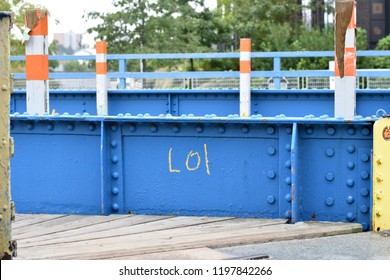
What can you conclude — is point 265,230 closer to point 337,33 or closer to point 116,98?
point 337,33

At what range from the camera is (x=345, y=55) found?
1039cm

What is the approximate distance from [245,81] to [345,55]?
112 inches

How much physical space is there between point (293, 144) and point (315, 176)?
0.36m

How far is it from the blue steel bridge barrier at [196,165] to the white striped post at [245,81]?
18.1 feet

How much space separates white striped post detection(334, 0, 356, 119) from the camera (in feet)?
34.0

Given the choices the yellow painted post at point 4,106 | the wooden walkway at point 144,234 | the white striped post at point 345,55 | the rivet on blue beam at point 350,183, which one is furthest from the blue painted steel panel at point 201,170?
the white striped post at point 345,55

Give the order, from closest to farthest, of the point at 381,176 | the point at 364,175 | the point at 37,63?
1. the point at 381,176
2. the point at 364,175
3. the point at 37,63

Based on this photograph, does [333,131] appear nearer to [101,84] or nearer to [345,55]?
[345,55]

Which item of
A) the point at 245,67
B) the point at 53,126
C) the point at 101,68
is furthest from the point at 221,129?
the point at 101,68

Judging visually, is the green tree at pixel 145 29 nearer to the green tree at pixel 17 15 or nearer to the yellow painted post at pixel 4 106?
the green tree at pixel 17 15

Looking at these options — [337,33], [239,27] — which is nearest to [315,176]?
[337,33]

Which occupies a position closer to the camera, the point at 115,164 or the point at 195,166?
the point at 195,166

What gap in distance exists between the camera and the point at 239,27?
124ft

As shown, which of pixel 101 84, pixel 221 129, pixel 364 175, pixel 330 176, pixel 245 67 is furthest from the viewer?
pixel 101 84
